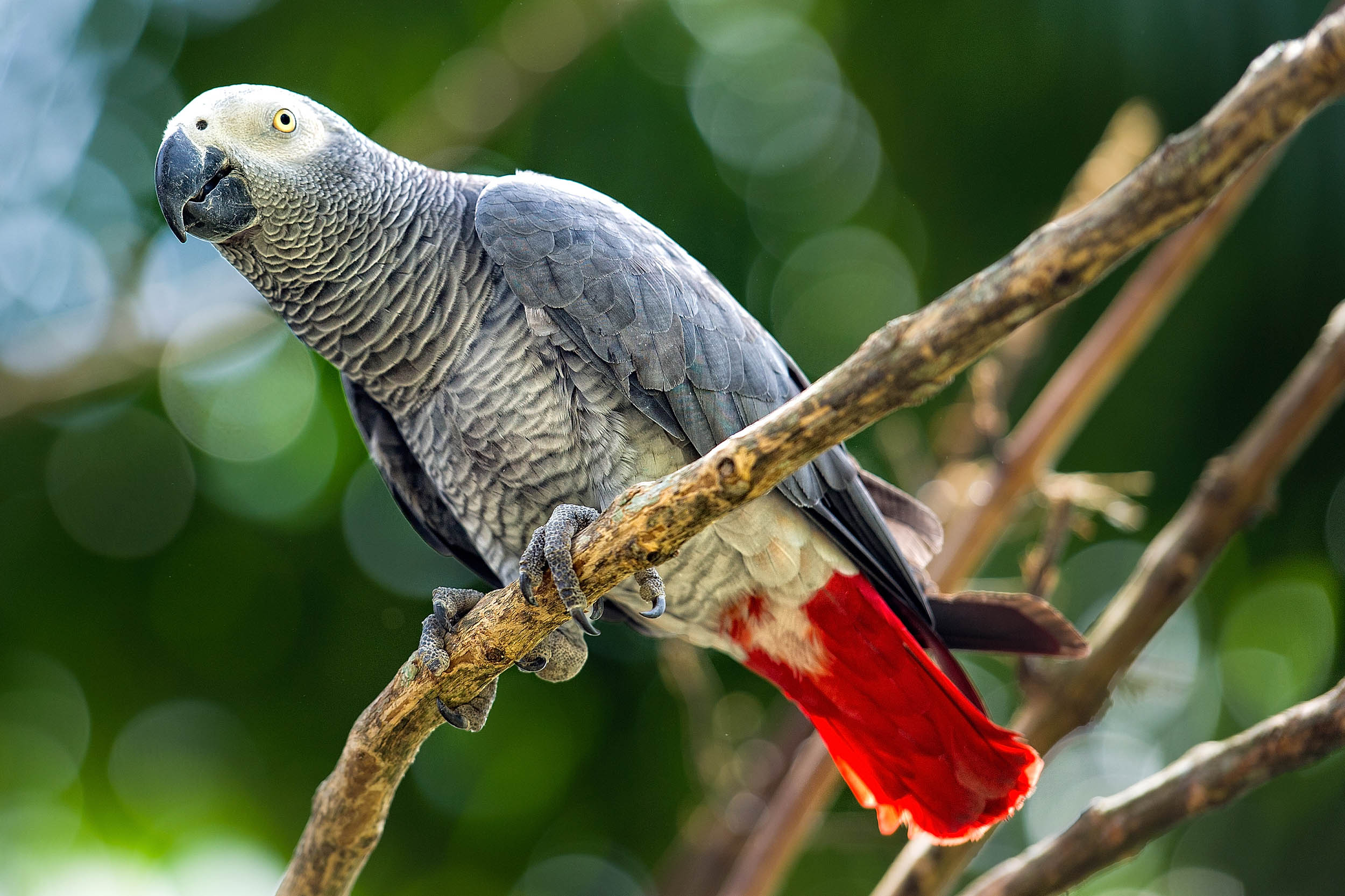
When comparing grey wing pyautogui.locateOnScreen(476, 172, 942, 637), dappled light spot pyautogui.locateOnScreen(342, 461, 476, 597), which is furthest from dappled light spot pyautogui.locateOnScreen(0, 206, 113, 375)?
grey wing pyautogui.locateOnScreen(476, 172, 942, 637)

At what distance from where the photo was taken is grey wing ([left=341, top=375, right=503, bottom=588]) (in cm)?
193

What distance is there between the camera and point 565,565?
135cm

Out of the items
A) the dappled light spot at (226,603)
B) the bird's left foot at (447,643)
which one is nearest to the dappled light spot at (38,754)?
the dappled light spot at (226,603)

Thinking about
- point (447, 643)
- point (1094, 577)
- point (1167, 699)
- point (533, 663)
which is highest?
point (447, 643)

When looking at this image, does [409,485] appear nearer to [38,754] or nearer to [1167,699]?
[38,754]

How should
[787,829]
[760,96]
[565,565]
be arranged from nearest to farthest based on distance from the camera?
[565,565], [787,829], [760,96]

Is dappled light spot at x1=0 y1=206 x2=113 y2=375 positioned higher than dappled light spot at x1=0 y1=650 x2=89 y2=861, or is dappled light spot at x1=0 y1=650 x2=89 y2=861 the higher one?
dappled light spot at x1=0 y1=206 x2=113 y2=375

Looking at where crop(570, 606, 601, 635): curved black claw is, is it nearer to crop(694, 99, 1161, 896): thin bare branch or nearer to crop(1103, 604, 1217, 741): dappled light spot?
crop(694, 99, 1161, 896): thin bare branch

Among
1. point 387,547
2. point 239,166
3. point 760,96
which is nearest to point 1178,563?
point 760,96

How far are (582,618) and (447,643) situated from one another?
0.29m

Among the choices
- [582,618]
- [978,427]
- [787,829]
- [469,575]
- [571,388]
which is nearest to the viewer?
[571,388]

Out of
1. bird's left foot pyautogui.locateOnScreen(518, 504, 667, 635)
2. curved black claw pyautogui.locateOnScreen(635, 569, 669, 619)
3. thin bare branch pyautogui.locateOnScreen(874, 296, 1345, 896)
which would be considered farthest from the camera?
thin bare branch pyautogui.locateOnScreen(874, 296, 1345, 896)

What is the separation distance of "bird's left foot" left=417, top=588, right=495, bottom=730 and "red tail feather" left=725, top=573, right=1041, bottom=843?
1.62 ft

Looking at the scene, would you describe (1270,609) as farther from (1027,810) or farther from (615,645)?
(615,645)
